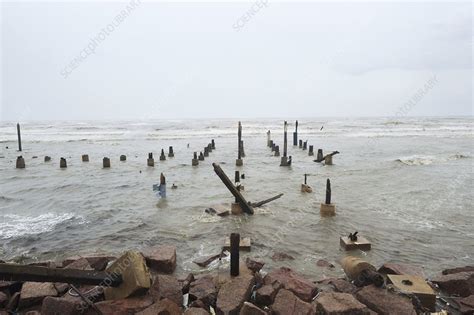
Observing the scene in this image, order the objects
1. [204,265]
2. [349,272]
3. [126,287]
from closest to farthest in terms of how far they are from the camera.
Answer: [126,287], [349,272], [204,265]

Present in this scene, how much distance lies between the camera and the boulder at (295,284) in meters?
5.18

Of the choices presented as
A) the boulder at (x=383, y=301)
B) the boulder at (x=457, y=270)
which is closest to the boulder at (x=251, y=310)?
the boulder at (x=383, y=301)

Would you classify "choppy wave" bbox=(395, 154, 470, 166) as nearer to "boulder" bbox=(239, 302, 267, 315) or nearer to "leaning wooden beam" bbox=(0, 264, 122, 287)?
"boulder" bbox=(239, 302, 267, 315)

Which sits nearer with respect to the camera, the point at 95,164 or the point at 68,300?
the point at 68,300

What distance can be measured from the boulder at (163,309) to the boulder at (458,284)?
179 inches

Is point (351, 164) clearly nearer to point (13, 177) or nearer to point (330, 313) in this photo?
point (330, 313)

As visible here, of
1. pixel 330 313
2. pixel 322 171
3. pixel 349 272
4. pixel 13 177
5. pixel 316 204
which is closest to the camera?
pixel 330 313

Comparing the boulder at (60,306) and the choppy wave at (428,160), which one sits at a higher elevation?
the boulder at (60,306)

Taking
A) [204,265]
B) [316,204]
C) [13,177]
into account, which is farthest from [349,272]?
[13,177]

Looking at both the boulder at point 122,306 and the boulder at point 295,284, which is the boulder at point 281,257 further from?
the boulder at point 122,306

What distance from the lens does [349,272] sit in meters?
6.16

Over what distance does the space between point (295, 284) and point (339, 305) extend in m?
0.93

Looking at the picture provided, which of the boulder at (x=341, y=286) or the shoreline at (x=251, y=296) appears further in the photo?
the boulder at (x=341, y=286)

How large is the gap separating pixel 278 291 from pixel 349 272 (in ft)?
5.88
